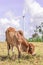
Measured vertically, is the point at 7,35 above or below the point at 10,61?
above

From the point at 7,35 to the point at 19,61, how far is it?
2388 millimetres

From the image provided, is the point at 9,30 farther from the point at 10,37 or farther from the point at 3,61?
the point at 3,61

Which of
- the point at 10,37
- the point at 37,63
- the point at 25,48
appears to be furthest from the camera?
the point at 10,37

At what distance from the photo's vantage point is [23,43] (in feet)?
38.8

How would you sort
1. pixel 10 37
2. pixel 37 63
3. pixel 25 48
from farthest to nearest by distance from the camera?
pixel 10 37 → pixel 25 48 → pixel 37 63

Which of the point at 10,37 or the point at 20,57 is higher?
the point at 10,37

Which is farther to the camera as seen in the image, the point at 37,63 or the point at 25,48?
the point at 25,48

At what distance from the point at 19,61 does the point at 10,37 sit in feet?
6.18

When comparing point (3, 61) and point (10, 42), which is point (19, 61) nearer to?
point (3, 61)

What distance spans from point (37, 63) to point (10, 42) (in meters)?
2.36

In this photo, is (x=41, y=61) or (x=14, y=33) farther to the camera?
(x=14, y=33)

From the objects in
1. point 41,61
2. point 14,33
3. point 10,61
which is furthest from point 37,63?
A: point 14,33

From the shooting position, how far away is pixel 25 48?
11.7 m

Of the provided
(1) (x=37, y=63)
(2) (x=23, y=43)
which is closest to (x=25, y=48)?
(2) (x=23, y=43)
